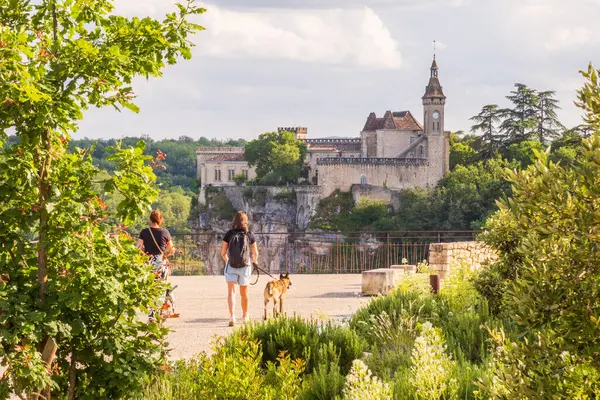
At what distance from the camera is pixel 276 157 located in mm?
98062

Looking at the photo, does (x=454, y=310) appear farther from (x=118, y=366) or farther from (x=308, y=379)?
(x=118, y=366)

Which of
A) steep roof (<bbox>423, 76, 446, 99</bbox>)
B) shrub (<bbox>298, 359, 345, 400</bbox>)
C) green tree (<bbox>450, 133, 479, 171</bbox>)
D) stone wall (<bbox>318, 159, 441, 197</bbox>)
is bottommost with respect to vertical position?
shrub (<bbox>298, 359, 345, 400</bbox>)

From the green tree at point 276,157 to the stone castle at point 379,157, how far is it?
5.72ft

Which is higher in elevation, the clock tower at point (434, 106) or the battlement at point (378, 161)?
the clock tower at point (434, 106)

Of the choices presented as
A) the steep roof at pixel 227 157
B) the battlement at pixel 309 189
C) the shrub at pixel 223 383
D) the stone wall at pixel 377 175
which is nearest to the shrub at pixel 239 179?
the steep roof at pixel 227 157

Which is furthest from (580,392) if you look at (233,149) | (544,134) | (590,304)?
(233,149)

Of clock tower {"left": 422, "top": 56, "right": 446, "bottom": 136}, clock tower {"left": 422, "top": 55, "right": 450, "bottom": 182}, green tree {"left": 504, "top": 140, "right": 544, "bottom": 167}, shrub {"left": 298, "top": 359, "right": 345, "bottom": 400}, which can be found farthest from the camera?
clock tower {"left": 422, "top": 56, "right": 446, "bottom": 136}

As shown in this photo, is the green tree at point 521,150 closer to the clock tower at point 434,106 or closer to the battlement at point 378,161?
the battlement at point 378,161

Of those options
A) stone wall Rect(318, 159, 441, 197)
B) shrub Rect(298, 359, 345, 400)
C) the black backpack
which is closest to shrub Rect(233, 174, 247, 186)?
stone wall Rect(318, 159, 441, 197)

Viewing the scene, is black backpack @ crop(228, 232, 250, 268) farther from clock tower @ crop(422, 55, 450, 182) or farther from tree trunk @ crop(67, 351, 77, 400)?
clock tower @ crop(422, 55, 450, 182)

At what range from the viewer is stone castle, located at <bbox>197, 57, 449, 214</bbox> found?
87.8 m

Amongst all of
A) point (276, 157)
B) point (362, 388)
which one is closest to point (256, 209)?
point (276, 157)

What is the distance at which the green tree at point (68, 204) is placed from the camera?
5.36 m

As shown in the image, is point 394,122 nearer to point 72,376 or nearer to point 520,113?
point 520,113
